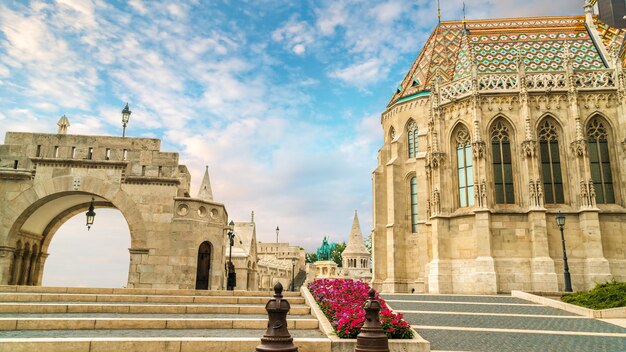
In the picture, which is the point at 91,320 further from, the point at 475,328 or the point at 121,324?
the point at 475,328

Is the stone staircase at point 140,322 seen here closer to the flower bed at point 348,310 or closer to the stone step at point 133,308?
the stone step at point 133,308

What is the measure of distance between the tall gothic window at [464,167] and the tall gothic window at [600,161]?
20.6 feet

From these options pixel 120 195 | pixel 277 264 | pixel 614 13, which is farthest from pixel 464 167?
pixel 277 264

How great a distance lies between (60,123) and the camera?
19719 mm

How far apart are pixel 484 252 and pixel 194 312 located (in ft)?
54.8

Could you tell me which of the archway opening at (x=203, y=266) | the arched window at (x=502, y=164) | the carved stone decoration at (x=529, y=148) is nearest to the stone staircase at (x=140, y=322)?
the archway opening at (x=203, y=266)

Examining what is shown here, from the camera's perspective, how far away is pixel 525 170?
23328mm

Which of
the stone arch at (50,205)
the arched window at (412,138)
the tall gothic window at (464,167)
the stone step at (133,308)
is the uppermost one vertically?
the arched window at (412,138)

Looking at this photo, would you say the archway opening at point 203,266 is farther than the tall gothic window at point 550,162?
No

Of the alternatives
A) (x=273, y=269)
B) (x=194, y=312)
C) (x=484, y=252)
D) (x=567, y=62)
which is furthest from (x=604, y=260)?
(x=273, y=269)

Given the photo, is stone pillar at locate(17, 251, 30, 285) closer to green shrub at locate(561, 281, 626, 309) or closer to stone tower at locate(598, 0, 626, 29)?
green shrub at locate(561, 281, 626, 309)

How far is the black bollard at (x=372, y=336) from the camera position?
6.16 metres

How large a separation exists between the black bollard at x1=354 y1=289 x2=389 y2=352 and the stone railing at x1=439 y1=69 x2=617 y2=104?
21.0 m

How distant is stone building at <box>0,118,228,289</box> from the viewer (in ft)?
55.3
